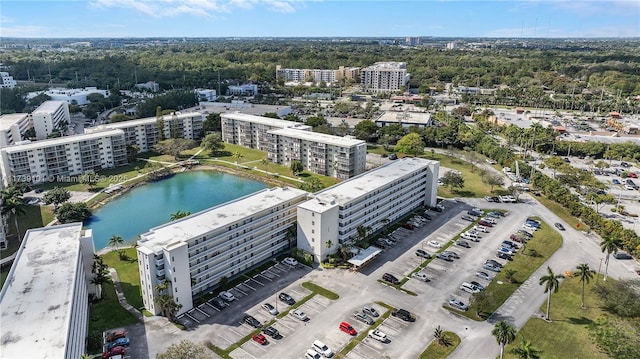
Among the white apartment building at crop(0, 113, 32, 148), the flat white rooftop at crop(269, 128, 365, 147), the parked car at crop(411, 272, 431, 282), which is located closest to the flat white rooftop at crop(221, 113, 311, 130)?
the flat white rooftop at crop(269, 128, 365, 147)

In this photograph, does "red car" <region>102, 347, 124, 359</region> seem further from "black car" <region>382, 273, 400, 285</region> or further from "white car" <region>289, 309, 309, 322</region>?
"black car" <region>382, 273, 400, 285</region>

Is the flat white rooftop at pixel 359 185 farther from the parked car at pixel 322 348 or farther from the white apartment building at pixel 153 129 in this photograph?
the white apartment building at pixel 153 129

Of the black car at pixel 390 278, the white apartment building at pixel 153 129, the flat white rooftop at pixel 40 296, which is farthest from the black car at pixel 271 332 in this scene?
the white apartment building at pixel 153 129

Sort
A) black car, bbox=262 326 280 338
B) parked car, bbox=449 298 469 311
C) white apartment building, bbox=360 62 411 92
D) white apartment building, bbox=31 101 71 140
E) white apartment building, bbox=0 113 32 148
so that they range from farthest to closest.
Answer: white apartment building, bbox=360 62 411 92
white apartment building, bbox=31 101 71 140
white apartment building, bbox=0 113 32 148
parked car, bbox=449 298 469 311
black car, bbox=262 326 280 338

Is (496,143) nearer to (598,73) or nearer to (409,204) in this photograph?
(409,204)

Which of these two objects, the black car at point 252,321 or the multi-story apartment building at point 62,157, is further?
the multi-story apartment building at point 62,157

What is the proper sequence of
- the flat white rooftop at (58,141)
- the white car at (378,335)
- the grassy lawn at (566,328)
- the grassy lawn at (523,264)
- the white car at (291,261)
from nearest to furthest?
the grassy lawn at (566,328)
the white car at (378,335)
the grassy lawn at (523,264)
the white car at (291,261)
the flat white rooftop at (58,141)

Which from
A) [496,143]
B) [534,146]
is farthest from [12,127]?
[534,146]
